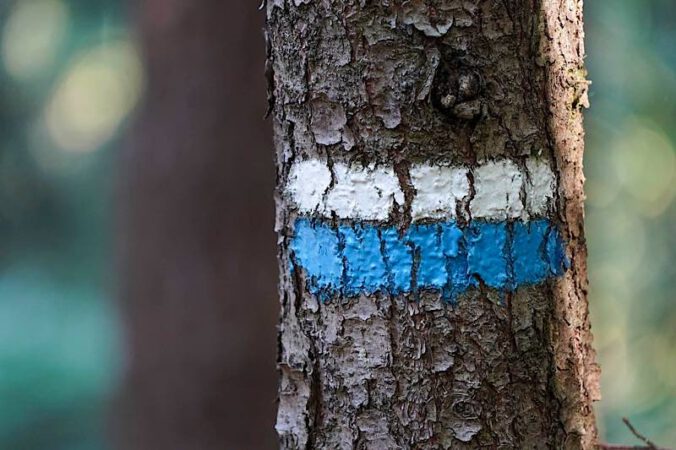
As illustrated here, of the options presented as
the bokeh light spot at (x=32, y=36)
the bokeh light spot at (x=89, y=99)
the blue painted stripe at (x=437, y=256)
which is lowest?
the blue painted stripe at (x=437, y=256)

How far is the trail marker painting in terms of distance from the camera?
529 millimetres

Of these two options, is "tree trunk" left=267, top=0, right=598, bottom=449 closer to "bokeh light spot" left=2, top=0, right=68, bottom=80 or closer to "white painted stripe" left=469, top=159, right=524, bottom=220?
"white painted stripe" left=469, top=159, right=524, bottom=220

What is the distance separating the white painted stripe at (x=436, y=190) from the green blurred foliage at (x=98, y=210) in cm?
184

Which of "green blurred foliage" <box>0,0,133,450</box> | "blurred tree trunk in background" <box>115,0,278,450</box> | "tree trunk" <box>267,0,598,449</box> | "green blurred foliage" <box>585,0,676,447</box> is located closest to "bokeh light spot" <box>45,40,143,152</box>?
"green blurred foliage" <box>0,0,133,450</box>

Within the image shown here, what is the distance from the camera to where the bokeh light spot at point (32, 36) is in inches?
110

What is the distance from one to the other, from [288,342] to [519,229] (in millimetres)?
205

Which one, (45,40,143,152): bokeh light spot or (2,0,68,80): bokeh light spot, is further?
(2,0,68,80): bokeh light spot

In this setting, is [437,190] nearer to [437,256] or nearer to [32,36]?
[437,256]

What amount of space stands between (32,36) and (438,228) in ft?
8.82

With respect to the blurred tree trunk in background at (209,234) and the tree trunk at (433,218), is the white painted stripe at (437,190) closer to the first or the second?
the tree trunk at (433,218)

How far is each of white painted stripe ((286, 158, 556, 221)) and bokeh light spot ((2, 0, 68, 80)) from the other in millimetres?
2535

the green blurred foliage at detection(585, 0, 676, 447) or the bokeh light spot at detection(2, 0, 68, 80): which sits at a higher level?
the bokeh light spot at detection(2, 0, 68, 80)

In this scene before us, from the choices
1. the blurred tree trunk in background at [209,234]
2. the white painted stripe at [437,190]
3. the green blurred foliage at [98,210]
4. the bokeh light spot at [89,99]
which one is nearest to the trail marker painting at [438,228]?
the white painted stripe at [437,190]

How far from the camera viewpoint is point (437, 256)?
53 centimetres
